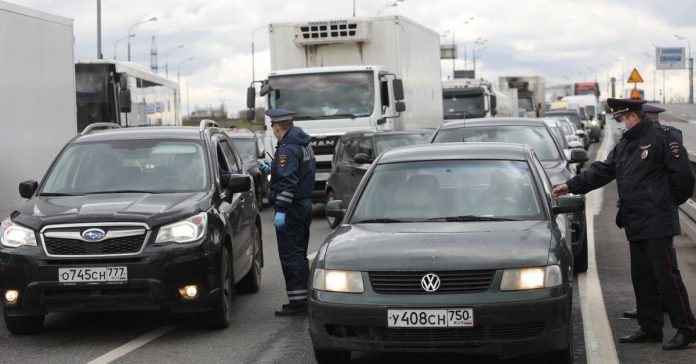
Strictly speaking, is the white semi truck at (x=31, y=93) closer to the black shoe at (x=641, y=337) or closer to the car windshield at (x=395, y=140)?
the black shoe at (x=641, y=337)

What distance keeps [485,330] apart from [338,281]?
927 millimetres

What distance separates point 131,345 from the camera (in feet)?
28.9

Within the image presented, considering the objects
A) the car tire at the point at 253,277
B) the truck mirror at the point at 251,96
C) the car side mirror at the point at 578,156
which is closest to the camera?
the car tire at the point at 253,277

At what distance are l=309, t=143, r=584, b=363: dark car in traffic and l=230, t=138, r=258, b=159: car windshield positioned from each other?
18452mm

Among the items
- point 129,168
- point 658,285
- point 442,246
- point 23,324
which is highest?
point 129,168

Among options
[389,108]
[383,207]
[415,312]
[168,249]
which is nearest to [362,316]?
[415,312]

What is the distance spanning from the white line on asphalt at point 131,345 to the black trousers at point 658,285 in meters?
3.59

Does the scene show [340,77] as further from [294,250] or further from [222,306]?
[222,306]


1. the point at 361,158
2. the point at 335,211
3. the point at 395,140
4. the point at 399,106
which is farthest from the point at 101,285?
the point at 399,106

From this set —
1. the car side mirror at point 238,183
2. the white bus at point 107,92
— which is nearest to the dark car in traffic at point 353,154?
the white bus at point 107,92

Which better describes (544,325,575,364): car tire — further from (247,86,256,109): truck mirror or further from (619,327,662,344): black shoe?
(247,86,256,109): truck mirror

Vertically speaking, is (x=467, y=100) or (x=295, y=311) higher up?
(x=467, y=100)

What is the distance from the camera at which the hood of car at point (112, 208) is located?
893cm

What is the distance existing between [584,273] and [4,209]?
5732 millimetres
